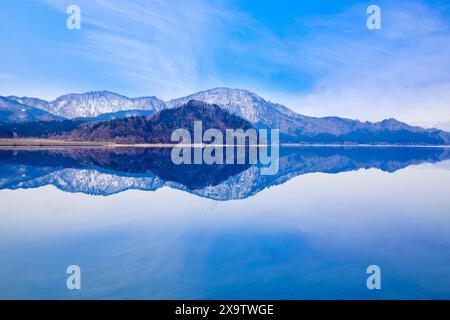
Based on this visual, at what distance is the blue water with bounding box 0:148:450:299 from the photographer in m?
12.8

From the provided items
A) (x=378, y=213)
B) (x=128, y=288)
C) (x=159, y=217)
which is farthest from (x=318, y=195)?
(x=128, y=288)

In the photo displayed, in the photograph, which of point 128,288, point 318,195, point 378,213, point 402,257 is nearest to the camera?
point 128,288

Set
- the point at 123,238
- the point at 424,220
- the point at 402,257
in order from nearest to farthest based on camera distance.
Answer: the point at 402,257 < the point at 123,238 < the point at 424,220

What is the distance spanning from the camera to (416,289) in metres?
12.8

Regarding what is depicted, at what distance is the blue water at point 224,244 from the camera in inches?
504

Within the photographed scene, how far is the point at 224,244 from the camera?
18.2 meters

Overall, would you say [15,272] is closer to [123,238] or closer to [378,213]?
[123,238]

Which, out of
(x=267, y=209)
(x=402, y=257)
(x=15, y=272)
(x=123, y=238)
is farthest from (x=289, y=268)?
(x=267, y=209)

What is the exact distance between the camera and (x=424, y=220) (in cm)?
2394

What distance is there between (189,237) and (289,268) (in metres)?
6.77
